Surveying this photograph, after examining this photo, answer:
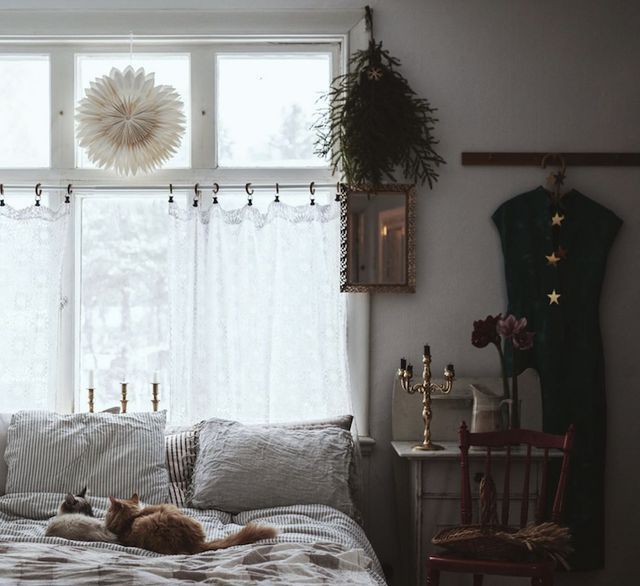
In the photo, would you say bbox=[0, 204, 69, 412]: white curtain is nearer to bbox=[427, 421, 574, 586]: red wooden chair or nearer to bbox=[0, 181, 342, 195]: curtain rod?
bbox=[0, 181, 342, 195]: curtain rod

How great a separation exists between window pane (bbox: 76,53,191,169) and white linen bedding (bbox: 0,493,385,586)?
1706mm

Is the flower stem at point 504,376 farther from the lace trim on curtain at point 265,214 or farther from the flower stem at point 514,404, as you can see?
the lace trim on curtain at point 265,214

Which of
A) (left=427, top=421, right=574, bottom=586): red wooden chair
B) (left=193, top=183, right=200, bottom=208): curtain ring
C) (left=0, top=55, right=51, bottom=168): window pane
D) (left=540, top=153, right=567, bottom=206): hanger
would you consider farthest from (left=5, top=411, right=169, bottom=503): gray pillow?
(left=540, top=153, right=567, bottom=206): hanger

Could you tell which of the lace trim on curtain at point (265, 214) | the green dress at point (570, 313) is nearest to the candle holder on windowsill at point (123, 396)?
the lace trim on curtain at point (265, 214)

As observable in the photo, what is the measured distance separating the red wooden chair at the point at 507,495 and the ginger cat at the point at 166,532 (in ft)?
2.24

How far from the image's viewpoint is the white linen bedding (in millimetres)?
2227

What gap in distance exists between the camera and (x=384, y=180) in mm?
3785

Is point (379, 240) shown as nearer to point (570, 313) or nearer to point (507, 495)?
point (570, 313)

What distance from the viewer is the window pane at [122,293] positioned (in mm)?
3871

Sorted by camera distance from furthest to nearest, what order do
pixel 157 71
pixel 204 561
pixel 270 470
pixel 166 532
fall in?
1. pixel 157 71
2. pixel 270 470
3. pixel 166 532
4. pixel 204 561

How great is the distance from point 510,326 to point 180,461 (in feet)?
4.76

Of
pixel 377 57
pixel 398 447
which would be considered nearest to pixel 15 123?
pixel 377 57

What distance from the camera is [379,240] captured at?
376 cm

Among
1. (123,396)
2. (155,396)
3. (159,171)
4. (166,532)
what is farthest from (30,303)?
(166,532)
